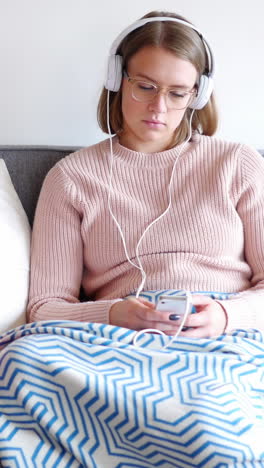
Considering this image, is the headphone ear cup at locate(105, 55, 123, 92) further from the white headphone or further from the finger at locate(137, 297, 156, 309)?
the finger at locate(137, 297, 156, 309)

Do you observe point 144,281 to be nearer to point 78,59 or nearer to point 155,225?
point 155,225

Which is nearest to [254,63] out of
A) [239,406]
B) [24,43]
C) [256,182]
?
[256,182]

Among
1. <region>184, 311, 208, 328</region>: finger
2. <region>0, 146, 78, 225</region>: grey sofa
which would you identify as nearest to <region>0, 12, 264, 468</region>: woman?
<region>184, 311, 208, 328</region>: finger

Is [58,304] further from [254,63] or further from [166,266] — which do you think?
[254,63]

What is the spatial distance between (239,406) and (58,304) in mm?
471

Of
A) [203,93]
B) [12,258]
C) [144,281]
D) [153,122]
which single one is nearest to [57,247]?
[12,258]

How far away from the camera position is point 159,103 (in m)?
1.24

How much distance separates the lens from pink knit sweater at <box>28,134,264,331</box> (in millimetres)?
1289

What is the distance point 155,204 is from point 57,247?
0.73ft

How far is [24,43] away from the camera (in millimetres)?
1558

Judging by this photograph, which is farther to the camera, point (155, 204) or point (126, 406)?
point (155, 204)

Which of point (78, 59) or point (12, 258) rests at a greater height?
point (78, 59)

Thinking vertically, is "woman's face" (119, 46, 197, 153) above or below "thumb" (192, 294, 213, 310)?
above

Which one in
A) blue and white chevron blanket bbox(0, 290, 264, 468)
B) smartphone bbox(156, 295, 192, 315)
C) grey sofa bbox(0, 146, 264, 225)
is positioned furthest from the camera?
grey sofa bbox(0, 146, 264, 225)
